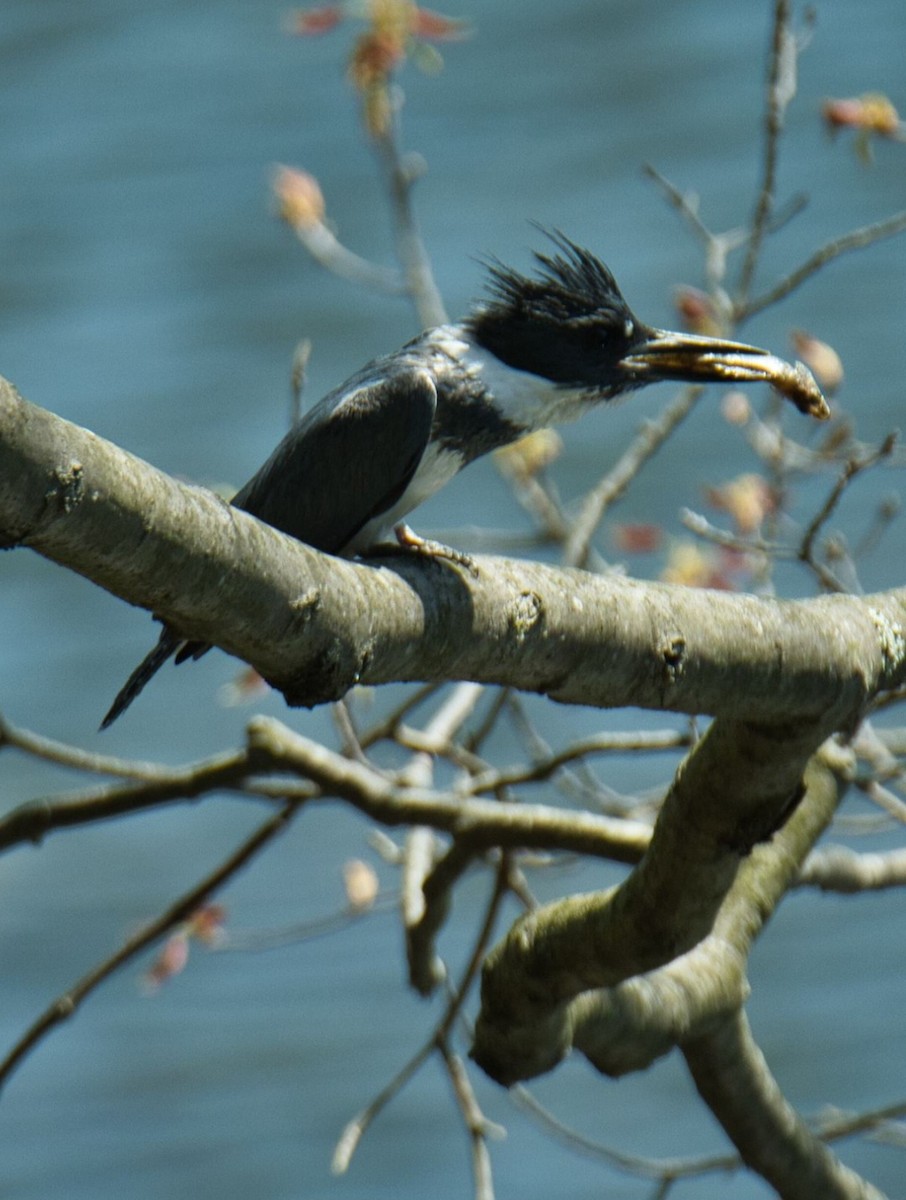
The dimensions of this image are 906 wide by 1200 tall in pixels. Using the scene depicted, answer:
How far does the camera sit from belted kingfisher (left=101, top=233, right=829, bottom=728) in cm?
276

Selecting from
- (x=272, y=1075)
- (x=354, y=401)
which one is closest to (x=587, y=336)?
(x=354, y=401)

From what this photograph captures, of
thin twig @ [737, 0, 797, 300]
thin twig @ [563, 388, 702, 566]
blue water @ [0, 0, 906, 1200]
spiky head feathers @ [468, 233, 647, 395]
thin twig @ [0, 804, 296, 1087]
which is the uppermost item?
thin twig @ [737, 0, 797, 300]

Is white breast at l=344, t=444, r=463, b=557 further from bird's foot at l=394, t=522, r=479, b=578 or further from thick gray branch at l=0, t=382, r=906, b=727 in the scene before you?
thick gray branch at l=0, t=382, r=906, b=727

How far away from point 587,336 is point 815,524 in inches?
28.9

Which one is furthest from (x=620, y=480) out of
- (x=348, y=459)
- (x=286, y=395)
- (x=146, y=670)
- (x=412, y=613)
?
(x=286, y=395)

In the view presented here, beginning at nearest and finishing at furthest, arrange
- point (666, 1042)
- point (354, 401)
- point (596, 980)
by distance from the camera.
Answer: point (596, 980), point (666, 1042), point (354, 401)

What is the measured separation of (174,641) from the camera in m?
2.55

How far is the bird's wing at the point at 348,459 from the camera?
2.76 meters

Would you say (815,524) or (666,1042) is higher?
(815,524)

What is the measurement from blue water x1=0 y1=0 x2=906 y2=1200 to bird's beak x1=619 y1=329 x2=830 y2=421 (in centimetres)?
376

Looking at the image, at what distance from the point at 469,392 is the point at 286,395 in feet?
17.0

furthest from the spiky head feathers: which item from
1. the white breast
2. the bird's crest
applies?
the white breast

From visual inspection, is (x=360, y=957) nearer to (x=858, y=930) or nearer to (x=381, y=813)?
(x=858, y=930)

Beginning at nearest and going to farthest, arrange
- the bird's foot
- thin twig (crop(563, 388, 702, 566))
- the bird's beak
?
the bird's foot, the bird's beak, thin twig (crop(563, 388, 702, 566))
